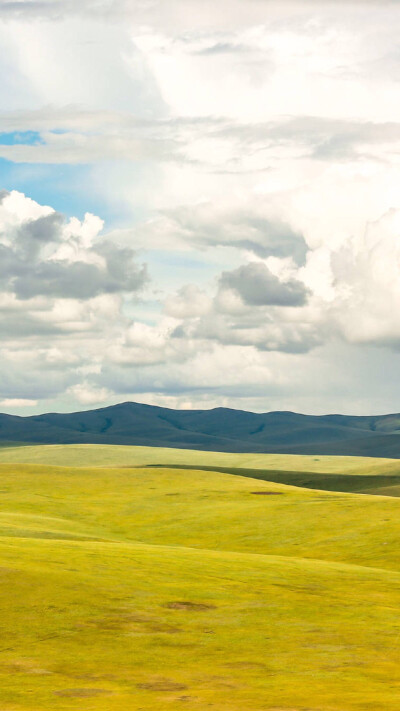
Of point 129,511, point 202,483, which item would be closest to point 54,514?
point 129,511

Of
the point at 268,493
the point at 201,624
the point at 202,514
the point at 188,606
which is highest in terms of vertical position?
the point at 268,493

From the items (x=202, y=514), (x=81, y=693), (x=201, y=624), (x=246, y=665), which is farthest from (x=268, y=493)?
(x=81, y=693)

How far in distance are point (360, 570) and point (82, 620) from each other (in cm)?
3484

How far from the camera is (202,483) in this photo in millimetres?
178875

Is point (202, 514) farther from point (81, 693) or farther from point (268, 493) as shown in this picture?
point (81, 693)

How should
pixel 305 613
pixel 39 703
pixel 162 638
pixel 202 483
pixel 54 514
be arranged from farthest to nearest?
pixel 202 483 < pixel 54 514 < pixel 305 613 < pixel 162 638 < pixel 39 703

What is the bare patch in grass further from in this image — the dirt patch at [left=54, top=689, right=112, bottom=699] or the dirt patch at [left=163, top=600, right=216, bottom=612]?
the dirt patch at [left=54, top=689, right=112, bottom=699]

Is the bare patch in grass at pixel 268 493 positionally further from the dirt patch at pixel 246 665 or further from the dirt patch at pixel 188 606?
the dirt patch at pixel 246 665

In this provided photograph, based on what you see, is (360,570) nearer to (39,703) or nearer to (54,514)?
(39,703)

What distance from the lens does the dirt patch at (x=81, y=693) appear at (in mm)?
36969

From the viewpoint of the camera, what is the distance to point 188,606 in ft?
185

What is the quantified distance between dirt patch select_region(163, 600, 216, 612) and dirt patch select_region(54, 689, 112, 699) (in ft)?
58.2

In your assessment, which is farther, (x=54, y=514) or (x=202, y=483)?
(x=202, y=483)

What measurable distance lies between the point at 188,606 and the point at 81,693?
19400mm
